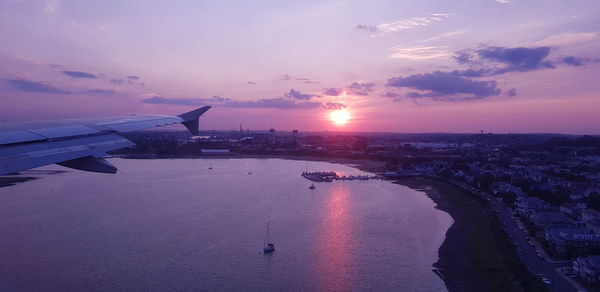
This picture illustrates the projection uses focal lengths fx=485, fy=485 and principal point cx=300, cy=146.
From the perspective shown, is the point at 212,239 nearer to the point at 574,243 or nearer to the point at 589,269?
the point at 589,269

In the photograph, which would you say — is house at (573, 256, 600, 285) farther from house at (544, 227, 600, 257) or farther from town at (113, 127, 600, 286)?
house at (544, 227, 600, 257)

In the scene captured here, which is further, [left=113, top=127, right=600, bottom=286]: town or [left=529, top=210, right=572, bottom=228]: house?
[left=529, top=210, right=572, bottom=228]: house

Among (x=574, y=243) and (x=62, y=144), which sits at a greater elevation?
(x=62, y=144)

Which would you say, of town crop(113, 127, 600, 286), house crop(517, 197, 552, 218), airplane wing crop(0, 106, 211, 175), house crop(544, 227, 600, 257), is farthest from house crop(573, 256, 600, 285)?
airplane wing crop(0, 106, 211, 175)

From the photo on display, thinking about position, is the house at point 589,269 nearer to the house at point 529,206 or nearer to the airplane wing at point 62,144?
the house at point 529,206

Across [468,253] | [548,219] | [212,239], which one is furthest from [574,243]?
[212,239]
